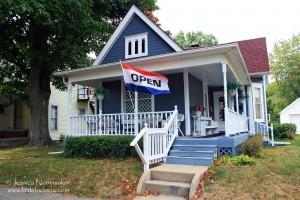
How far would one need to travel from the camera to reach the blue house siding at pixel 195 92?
40.6 ft

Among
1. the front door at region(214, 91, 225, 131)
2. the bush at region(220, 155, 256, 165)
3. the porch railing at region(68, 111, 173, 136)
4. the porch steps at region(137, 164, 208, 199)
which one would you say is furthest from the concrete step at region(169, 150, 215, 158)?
the front door at region(214, 91, 225, 131)

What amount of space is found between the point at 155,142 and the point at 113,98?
582 centimetres

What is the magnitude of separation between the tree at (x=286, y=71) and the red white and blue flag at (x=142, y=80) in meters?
40.0

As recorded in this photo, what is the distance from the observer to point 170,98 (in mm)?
12102

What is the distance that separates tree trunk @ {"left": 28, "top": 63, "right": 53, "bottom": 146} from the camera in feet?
53.5

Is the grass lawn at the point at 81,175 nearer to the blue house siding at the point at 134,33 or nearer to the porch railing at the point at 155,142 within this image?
the porch railing at the point at 155,142

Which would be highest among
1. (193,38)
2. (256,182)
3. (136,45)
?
(193,38)

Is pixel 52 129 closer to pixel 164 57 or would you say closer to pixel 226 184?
pixel 164 57

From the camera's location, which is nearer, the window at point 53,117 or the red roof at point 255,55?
the red roof at point 255,55

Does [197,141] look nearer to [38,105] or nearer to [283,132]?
[283,132]

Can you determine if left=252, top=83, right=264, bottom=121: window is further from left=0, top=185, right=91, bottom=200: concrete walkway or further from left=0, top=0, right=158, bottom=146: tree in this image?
left=0, top=185, right=91, bottom=200: concrete walkway

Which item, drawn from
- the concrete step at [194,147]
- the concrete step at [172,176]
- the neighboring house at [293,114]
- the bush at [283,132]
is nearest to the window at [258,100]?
the bush at [283,132]

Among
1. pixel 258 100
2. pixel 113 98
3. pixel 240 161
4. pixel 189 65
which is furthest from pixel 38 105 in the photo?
pixel 258 100

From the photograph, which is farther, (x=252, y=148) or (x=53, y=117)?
(x=53, y=117)
